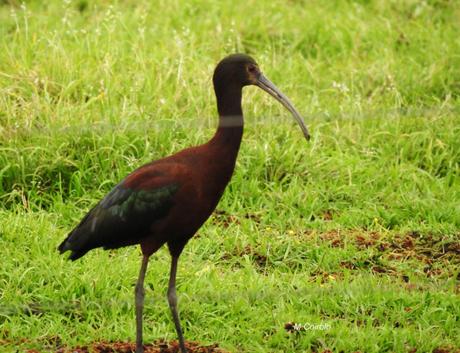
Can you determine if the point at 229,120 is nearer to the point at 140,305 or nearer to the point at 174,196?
the point at 174,196

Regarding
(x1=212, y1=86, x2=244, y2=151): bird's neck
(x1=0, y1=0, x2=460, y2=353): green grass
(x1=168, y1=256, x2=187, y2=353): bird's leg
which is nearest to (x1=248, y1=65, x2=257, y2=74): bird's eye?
(x1=212, y1=86, x2=244, y2=151): bird's neck

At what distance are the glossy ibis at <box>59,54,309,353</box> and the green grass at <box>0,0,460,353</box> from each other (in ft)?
1.67

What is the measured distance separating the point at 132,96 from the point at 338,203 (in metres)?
1.68

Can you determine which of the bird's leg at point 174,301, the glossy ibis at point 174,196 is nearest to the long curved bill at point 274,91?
the glossy ibis at point 174,196

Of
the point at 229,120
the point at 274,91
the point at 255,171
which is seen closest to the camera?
the point at 229,120

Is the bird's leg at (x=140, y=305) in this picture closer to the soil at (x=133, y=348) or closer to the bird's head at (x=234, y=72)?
the soil at (x=133, y=348)

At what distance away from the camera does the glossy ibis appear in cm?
502

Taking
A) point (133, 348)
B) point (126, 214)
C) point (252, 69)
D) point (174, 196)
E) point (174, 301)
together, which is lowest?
point (133, 348)

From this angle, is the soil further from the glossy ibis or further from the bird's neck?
the bird's neck

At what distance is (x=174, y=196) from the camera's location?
5039 millimetres

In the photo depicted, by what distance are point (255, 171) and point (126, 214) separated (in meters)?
2.12

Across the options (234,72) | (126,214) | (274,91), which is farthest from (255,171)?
(126,214)

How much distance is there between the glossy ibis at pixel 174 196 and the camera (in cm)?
502

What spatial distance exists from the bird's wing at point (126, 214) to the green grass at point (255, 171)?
1.64 feet
